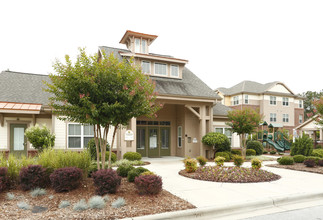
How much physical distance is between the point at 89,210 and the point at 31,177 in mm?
2356

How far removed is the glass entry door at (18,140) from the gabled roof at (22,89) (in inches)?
63.9

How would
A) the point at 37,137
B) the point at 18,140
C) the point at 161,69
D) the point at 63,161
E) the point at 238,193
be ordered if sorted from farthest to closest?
the point at 161,69, the point at 18,140, the point at 37,137, the point at 63,161, the point at 238,193

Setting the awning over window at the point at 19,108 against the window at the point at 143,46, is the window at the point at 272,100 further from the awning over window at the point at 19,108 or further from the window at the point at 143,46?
the awning over window at the point at 19,108

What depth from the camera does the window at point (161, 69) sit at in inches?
687

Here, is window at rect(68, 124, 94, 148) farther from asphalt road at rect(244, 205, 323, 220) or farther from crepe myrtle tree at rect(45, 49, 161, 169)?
asphalt road at rect(244, 205, 323, 220)

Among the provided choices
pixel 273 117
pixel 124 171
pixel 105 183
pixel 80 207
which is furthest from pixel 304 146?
pixel 273 117

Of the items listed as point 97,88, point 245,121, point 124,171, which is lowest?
point 124,171

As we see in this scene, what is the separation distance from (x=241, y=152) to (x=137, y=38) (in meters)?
11.7

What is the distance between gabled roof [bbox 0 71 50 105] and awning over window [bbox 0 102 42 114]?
2.74 feet

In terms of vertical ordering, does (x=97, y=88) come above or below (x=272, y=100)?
below

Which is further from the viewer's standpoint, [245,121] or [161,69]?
[161,69]

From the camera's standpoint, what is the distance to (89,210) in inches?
203

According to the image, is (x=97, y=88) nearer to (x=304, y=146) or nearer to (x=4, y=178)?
(x=4, y=178)

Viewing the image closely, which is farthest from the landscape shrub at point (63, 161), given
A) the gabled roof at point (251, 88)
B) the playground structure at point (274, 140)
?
the gabled roof at point (251, 88)
